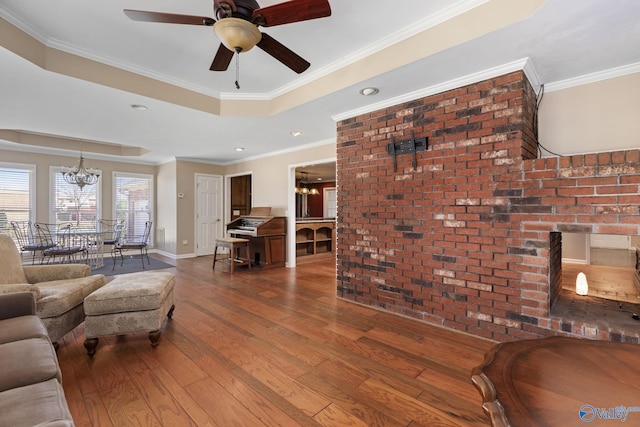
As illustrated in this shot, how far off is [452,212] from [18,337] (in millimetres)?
3278

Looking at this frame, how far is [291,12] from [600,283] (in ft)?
15.2

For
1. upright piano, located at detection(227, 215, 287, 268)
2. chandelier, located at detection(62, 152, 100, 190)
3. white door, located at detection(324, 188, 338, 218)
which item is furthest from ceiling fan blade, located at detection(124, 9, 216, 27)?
white door, located at detection(324, 188, 338, 218)

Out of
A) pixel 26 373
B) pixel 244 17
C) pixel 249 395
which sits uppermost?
pixel 244 17

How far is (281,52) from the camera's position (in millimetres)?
1979

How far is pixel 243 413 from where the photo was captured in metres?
1.60

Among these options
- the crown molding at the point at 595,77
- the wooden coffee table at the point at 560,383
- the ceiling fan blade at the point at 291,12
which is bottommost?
the wooden coffee table at the point at 560,383

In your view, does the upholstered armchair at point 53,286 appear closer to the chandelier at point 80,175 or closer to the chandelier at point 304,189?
the chandelier at point 80,175

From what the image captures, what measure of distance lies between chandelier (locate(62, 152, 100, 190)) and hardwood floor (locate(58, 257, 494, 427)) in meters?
4.13

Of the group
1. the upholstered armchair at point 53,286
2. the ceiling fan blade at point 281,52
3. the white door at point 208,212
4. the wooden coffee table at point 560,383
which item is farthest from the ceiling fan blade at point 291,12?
the white door at point 208,212

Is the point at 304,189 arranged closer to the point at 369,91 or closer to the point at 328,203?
the point at 328,203

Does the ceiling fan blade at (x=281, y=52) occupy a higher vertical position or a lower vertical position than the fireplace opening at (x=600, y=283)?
higher

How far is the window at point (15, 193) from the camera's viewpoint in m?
5.48

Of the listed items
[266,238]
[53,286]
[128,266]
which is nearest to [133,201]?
[128,266]

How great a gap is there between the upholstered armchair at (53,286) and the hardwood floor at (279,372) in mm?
261
